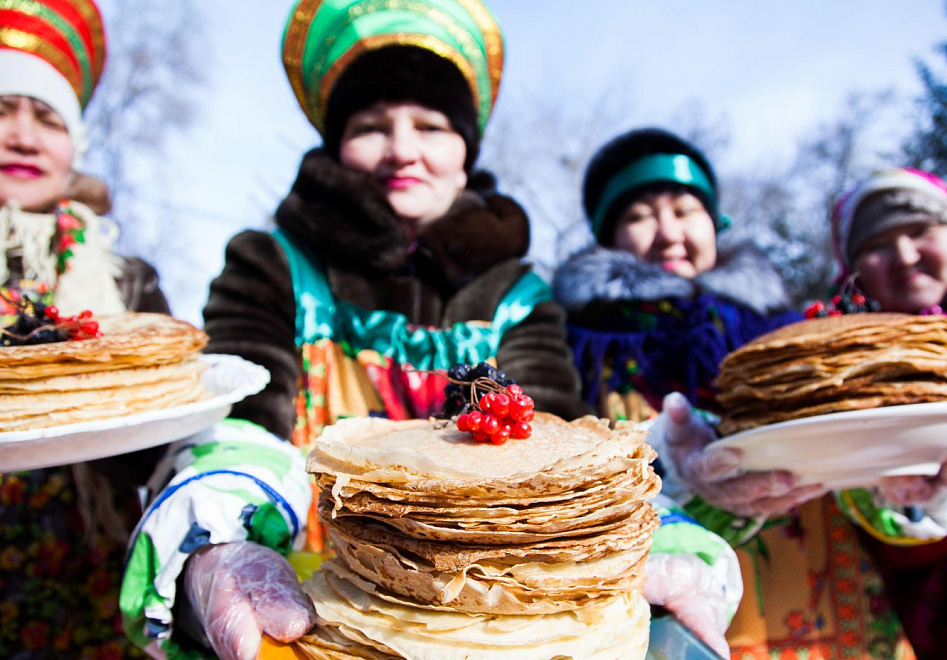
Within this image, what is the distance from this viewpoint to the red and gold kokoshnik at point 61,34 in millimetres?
2178

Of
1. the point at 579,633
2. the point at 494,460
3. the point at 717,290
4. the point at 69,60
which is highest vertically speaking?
the point at 69,60

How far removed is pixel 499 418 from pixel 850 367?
2.93ft

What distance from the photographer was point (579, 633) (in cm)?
85

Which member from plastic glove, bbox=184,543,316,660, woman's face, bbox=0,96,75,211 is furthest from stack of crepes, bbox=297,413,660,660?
woman's face, bbox=0,96,75,211

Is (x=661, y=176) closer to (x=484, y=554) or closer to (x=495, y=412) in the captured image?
(x=495, y=412)

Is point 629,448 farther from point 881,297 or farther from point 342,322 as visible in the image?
point 881,297

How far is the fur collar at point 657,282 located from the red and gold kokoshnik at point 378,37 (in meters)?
0.67

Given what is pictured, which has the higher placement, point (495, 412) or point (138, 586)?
point (495, 412)

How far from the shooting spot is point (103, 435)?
1.06 m

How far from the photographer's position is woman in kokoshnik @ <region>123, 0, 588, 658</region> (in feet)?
5.67

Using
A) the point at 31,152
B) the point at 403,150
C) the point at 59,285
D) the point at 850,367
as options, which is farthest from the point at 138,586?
the point at 31,152

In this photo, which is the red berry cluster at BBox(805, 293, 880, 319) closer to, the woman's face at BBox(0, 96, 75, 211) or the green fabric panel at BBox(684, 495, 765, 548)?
the green fabric panel at BBox(684, 495, 765, 548)

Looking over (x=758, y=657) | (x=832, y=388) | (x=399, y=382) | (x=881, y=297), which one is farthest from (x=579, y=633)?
(x=881, y=297)

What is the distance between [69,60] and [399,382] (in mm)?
1854
